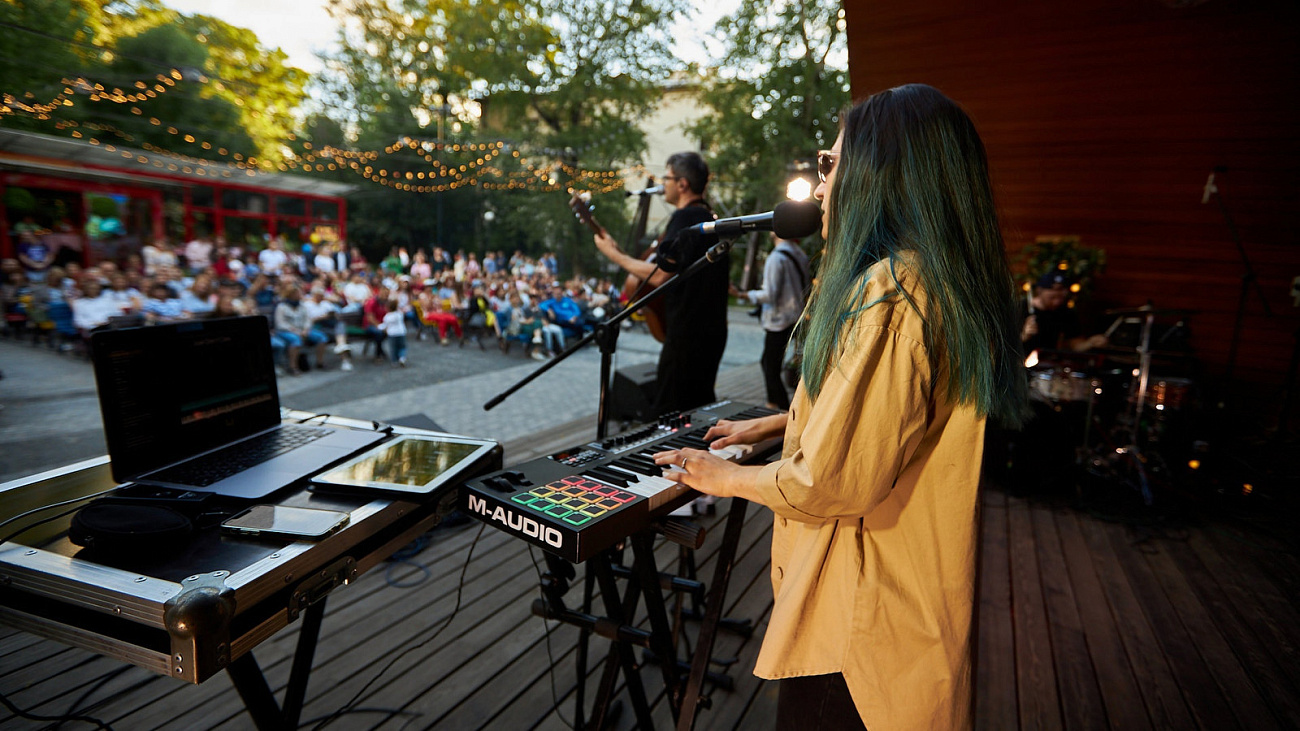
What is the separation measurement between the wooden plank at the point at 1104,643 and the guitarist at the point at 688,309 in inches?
74.1

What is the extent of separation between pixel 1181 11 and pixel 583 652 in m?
4.02

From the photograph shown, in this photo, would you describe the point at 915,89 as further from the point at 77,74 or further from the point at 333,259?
the point at 333,259

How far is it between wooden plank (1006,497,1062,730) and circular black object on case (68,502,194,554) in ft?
7.65

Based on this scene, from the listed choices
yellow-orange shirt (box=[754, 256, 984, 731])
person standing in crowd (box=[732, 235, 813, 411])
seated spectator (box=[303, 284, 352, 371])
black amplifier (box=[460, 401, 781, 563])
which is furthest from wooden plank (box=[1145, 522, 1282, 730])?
seated spectator (box=[303, 284, 352, 371])

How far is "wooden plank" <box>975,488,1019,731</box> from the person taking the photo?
6.40 feet

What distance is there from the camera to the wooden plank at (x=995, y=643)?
1952 millimetres

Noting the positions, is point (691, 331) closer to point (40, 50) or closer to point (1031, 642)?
point (1031, 642)

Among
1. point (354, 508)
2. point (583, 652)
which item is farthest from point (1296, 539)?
point (354, 508)

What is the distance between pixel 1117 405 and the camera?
4.31m

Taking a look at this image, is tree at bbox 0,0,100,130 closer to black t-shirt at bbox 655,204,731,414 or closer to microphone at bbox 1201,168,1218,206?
black t-shirt at bbox 655,204,731,414

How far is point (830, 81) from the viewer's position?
1505 cm

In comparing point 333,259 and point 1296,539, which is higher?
point 333,259

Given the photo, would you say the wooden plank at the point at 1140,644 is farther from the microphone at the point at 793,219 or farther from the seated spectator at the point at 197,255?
the seated spectator at the point at 197,255

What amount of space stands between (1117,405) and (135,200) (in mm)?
15682
